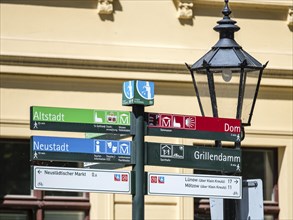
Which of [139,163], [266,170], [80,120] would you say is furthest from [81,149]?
[266,170]

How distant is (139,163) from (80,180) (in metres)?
0.47

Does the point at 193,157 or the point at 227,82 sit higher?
the point at 227,82

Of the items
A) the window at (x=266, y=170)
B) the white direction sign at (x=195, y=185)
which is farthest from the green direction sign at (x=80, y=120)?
the window at (x=266, y=170)

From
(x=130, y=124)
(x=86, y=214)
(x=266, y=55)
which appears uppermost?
(x=266, y=55)

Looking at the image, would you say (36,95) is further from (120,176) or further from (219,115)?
(120,176)

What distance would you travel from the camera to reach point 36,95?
13562 mm

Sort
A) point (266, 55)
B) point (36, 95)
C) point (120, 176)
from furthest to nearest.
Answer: point (266, 55), point (36, 95), point (120, 176)

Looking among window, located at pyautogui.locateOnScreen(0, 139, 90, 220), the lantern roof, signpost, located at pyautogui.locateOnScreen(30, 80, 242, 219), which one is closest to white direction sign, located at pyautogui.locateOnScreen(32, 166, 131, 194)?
signpost, located at pyautogui.locateOnScreen(30, 80, 242, 219)

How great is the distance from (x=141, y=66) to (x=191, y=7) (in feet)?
3.16

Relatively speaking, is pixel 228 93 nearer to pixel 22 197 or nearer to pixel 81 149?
pixel 81 149

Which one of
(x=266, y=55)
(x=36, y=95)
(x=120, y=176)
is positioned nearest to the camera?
(x=120, y=176)

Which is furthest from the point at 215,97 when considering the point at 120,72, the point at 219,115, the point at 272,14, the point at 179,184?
the point at 272,14

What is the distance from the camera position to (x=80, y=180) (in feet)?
28.5

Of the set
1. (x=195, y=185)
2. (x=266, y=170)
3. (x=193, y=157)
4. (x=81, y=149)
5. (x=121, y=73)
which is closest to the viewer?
(x=81, y=149)
